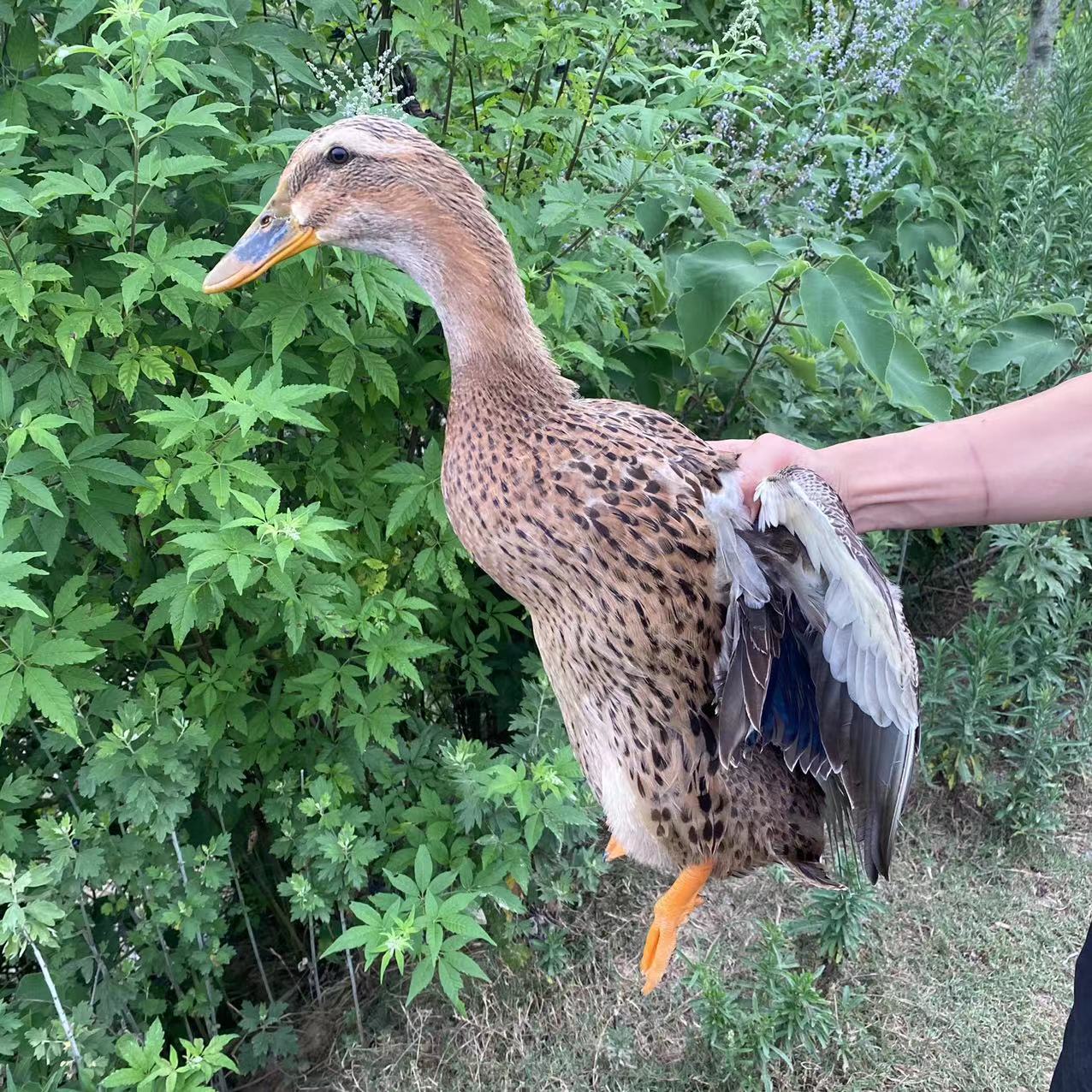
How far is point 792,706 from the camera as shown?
1537 millimetres

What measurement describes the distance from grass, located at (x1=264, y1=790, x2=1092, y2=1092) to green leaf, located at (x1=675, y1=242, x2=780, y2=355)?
152 centimetres

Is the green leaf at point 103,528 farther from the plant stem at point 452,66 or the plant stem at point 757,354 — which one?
the plant stem at point 757,354

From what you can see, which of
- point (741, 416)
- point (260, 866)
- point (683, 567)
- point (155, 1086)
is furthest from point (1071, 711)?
point (155, 1086)

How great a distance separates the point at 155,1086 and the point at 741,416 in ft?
7.10

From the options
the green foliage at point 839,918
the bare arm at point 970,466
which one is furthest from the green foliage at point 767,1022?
the bare arm at point 970,466

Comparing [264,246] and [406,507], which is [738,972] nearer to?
[406,507]

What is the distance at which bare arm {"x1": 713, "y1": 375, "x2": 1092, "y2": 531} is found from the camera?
4.60ft

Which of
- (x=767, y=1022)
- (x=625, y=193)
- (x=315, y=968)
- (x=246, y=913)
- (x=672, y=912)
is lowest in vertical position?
(x=767, y=1022)

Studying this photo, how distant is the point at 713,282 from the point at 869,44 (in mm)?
1837

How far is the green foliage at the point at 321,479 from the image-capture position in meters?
1.63

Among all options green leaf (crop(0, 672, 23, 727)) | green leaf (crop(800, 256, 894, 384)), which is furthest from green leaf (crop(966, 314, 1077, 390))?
green leaf (crop(0, 672, 23, 727))

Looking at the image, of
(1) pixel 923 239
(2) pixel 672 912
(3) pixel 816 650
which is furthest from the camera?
(1) pixel 923 239

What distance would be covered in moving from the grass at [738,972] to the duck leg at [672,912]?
0.59 m

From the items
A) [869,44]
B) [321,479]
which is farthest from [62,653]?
[869,44]
